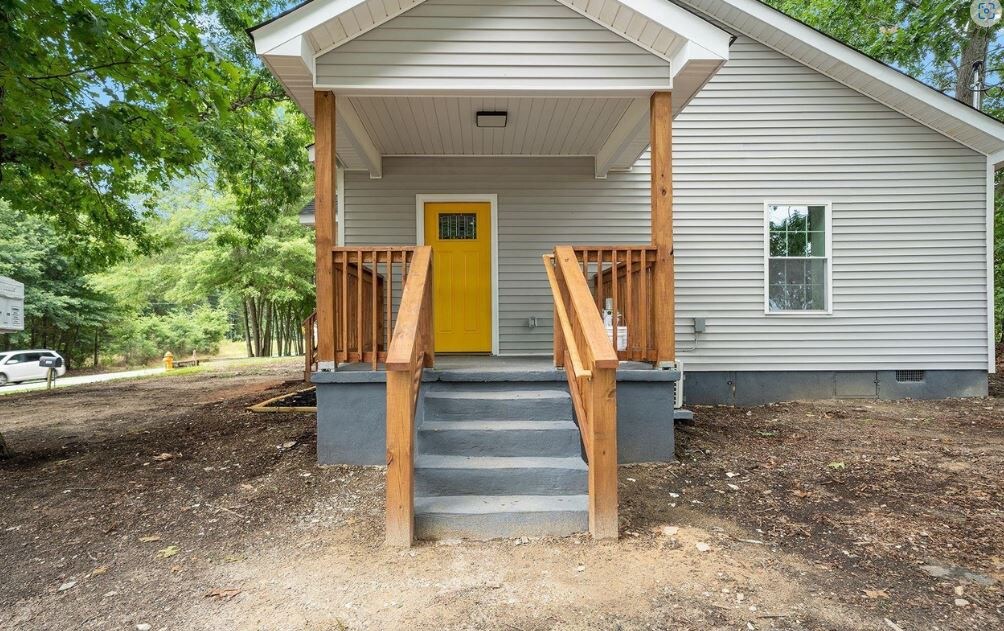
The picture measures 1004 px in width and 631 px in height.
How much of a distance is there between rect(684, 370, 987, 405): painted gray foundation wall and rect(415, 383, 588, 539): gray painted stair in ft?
11.5

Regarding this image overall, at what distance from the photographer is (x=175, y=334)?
25156 mm

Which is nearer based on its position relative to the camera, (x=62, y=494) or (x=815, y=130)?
(x=62, y=494)

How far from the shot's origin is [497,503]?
291 centimetres

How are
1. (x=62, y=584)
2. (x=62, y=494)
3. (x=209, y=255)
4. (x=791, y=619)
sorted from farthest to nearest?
(x=209, y=255)
(x=62, y=494)
(x=62, y=584)
(x=791, y=619)

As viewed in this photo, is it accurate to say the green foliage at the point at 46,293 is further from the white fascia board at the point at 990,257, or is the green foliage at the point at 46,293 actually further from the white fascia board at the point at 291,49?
the white fascia board at the point at 990,257

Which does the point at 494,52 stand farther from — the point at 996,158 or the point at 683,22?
the point at 996,158

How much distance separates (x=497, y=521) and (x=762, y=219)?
5367 millimetres

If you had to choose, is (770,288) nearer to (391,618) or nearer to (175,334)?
(391,618)

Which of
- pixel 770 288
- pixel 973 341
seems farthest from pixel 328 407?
pixel 973 341

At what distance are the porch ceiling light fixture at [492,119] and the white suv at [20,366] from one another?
16.0 meters

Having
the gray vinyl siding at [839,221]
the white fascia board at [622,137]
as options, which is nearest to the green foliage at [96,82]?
the white fascia board at [622,137]

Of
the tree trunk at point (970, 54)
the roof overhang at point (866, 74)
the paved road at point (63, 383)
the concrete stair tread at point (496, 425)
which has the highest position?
the tree trunk at point (970, 54)

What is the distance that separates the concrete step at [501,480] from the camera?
306 cm

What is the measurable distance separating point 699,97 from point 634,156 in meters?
1.41
